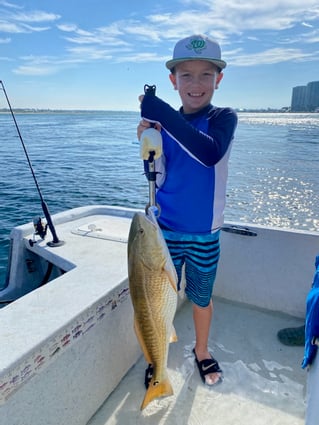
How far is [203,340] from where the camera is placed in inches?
105

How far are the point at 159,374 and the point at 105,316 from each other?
499 mm

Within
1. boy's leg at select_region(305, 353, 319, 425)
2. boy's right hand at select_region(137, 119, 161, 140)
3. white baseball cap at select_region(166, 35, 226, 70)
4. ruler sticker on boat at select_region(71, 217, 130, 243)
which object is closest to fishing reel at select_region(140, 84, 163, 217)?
boy's right hand at select_region(137, 119, 161, 140)

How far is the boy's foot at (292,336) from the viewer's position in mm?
2977

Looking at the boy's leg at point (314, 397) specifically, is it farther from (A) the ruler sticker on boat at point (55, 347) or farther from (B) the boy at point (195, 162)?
(A) the ruler sticker on boat at point (55, 347)

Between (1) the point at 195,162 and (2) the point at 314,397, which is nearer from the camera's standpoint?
(2) the point at 314,397

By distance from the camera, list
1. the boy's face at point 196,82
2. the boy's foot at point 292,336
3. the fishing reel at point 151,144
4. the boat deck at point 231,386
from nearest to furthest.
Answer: the fishing reel at point 151,144 < the boy's face at point 196,82 < the boat deck at point 231,386 < the boy's foot at point 292,336

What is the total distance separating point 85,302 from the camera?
80.7 inches

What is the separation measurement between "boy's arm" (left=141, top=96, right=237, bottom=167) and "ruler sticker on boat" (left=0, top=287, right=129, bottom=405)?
109 centimetres

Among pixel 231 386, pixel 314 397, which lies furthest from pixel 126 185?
pixel 314 397

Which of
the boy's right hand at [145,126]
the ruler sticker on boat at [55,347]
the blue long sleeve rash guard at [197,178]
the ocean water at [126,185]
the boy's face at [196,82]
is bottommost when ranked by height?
the ocean water at [126,185]

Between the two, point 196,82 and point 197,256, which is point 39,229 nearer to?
point 197,256

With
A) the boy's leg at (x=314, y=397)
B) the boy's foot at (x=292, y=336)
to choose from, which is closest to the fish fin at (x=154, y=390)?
the boy's leg at (x=314, y=397)

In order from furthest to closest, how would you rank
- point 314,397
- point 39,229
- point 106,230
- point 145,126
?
point 106,230 < point 39,229 < point 145,126 < point 314,397

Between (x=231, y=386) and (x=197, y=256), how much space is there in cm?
106
